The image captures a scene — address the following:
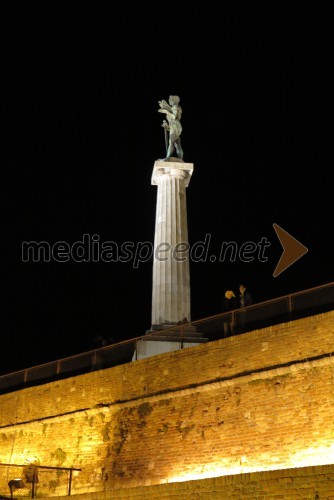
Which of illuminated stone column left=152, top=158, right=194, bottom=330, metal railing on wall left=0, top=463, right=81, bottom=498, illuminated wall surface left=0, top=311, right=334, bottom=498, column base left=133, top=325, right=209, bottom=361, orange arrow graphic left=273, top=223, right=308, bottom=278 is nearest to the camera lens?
illuminated wall surface left=0, top=311, right=334, bottom=498

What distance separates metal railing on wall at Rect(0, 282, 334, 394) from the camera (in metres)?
16.1

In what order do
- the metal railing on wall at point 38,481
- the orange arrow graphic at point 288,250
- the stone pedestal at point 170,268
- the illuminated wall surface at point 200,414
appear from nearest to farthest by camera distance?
the illuminated wall surface at point 200,414 → the metal railing on wall at point 38,481 → the stone pedestal at point 170,268 → the orange arrow graphic at point 288,250

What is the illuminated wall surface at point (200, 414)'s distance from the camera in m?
13.9

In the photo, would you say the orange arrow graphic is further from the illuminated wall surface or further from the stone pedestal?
the illuminated wall surface

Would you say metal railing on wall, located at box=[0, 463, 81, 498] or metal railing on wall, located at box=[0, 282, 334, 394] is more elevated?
metal railing on wall, located at box=[0, 282, 334, 394]

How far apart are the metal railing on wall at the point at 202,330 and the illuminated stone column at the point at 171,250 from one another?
140cm

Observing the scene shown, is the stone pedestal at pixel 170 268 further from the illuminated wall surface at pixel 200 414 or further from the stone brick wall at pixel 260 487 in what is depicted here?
the stone brick wall at pixel 260 487

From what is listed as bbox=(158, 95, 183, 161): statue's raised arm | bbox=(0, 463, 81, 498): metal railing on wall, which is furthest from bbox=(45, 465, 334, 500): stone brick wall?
bbox=(158, 95, 183, 161): statue's raised arm

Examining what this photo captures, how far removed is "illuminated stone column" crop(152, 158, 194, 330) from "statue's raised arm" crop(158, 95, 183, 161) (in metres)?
0.70

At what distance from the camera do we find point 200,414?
51.7 feet

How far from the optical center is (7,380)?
75.0 ft

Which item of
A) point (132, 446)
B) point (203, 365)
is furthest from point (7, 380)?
point (203, 365)

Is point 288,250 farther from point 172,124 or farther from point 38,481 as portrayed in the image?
point 38,481

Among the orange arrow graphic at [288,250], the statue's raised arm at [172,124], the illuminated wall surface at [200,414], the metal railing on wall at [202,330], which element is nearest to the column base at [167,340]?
the metal railing on wall at [202,330]
